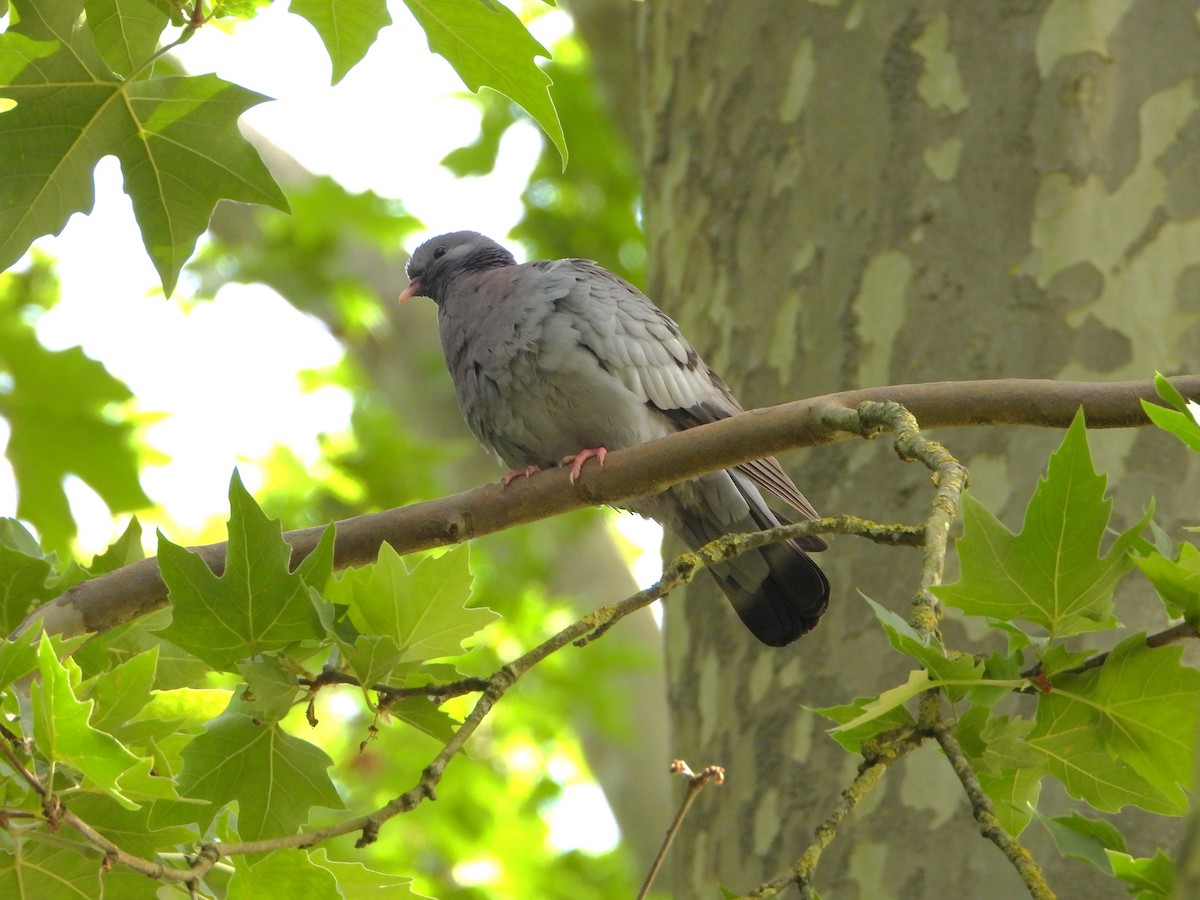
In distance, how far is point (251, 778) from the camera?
197cm

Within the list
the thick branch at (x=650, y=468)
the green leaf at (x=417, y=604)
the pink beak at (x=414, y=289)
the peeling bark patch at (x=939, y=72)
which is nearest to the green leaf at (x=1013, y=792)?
the thick branch at (x=650, y=468)

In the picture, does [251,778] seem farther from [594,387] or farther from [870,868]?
[594,387]

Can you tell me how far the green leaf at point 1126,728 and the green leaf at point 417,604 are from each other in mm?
841

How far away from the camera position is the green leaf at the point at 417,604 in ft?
6.28

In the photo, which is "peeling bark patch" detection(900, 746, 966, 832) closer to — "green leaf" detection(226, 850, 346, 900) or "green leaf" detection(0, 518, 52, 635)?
Answer: "green leaf" detection(226, 850, 346, 900)

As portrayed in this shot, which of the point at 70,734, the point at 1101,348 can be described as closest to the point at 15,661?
the point at 70,734

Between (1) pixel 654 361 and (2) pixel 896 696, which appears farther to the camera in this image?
(1) pixel 654 361

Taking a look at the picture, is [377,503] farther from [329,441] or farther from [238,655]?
[238,655]

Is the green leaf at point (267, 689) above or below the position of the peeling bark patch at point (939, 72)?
below

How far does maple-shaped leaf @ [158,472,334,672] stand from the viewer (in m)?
1.85

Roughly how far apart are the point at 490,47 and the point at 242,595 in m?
1.17

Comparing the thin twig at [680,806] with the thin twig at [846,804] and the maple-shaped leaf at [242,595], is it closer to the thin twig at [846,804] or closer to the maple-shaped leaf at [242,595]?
the thin twig at [846,804]

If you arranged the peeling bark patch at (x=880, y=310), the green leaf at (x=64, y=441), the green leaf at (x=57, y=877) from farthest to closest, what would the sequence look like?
the green leaf at (x=64, y=441)
the peeling bark patch at (x=880, y=310)
the green leaf at (x=57, y=877)

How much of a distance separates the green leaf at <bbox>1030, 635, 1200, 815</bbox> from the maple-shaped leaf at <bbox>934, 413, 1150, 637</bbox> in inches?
2.8
